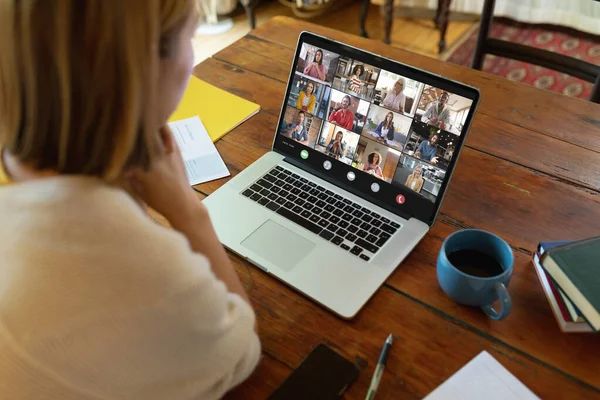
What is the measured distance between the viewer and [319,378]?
647mm

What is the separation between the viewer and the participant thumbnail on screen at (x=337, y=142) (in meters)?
0.90

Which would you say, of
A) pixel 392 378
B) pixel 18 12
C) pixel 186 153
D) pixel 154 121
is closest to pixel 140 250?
pixel 154 121

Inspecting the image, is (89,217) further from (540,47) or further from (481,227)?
(540,47)

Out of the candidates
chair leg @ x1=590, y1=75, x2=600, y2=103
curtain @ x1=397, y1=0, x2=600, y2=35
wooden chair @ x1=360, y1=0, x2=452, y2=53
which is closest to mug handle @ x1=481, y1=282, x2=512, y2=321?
chair leg @ x1=590, y1=75, x2=600, y2=103

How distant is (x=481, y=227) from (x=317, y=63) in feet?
1.35

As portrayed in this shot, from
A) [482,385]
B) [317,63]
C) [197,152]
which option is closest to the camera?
[482,385]

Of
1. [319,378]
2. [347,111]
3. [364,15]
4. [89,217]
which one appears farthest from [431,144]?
[364,15]

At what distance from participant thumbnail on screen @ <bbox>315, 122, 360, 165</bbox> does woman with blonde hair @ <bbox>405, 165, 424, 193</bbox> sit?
116 mm

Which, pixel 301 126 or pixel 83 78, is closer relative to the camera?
pixel 83 78

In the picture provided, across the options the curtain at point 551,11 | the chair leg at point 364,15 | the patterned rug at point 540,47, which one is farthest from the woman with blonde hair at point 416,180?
the curtain at point 551,11

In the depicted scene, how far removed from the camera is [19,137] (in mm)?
481

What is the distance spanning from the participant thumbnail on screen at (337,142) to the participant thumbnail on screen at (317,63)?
3.5 inches

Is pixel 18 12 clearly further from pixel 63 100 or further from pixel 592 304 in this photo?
pixel 592 304

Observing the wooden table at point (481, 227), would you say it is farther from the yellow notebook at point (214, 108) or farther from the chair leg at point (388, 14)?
the chair leg at point (388, 14)
